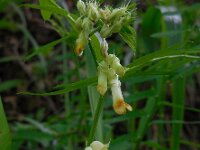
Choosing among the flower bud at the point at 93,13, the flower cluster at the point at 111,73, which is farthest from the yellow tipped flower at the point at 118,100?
the flower bud at the point at 93,13

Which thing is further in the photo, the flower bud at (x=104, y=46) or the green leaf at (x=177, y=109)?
the green leaf at (x=177, y=109)

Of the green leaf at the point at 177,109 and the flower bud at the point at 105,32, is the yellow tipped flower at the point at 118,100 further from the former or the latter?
the green leaf at the point at 177,109

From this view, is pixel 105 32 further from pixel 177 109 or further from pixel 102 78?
pixel 177 109

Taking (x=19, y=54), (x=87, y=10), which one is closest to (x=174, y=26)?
(x=87, y=10)

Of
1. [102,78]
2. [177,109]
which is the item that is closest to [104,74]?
[102,78]

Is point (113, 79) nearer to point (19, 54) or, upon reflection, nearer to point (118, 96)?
point (118, 96)

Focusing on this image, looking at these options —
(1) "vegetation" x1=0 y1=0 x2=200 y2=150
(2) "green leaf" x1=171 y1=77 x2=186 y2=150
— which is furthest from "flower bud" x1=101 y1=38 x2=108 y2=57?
(2) "green leaf" x1=171 y1=77 x2=186 y2=150
